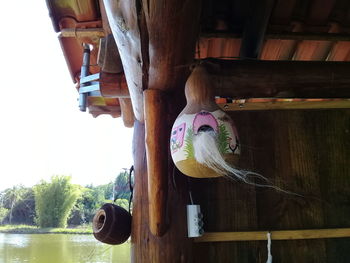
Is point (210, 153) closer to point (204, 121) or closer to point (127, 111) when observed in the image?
point (204, 121)

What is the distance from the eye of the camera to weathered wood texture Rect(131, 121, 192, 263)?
0.96 metres

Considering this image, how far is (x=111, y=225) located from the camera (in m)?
1.06

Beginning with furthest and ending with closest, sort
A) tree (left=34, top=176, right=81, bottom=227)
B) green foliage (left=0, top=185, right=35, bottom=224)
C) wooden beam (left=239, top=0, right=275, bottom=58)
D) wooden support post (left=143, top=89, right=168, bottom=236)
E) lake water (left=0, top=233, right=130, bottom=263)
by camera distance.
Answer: green foliage (left=0, top=185, right=35, bottom=224), tree (left=34, top=176, right=81, bottom=227), lake water (left=0, top=233, right=130, bottom=263), wooden beam (left=239, top=0, right=275, bottom=58), wooden support post (left=143, top=89, right=168, bottom=236)

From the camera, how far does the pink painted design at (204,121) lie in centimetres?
67

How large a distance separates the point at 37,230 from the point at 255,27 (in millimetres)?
16900

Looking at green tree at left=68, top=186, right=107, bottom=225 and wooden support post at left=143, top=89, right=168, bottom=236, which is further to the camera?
green tree at left=68, top=186, right=107, bottom=225

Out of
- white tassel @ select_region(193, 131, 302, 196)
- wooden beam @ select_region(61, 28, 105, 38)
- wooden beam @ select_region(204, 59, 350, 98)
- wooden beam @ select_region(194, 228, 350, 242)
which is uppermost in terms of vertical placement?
wooden beam @ select_region(61, 28, 105, 38)

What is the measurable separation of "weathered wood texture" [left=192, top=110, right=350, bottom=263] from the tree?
1520 cm

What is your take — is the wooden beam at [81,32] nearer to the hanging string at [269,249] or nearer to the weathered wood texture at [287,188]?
the weathered wood texture at [287,188]

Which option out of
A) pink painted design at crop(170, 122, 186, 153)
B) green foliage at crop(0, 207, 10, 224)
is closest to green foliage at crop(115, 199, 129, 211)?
Answer: pink painted design at crop(170, 122, 186, 153)

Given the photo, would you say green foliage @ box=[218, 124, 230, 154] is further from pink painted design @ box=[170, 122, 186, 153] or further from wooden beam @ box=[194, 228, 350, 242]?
wooden beam @ box=[194, 228, 350, 242]

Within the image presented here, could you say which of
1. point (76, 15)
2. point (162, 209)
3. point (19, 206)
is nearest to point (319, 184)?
point (162, 209)

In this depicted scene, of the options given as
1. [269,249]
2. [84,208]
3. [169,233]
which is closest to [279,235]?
[269,249]

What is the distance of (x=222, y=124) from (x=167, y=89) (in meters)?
0.27
